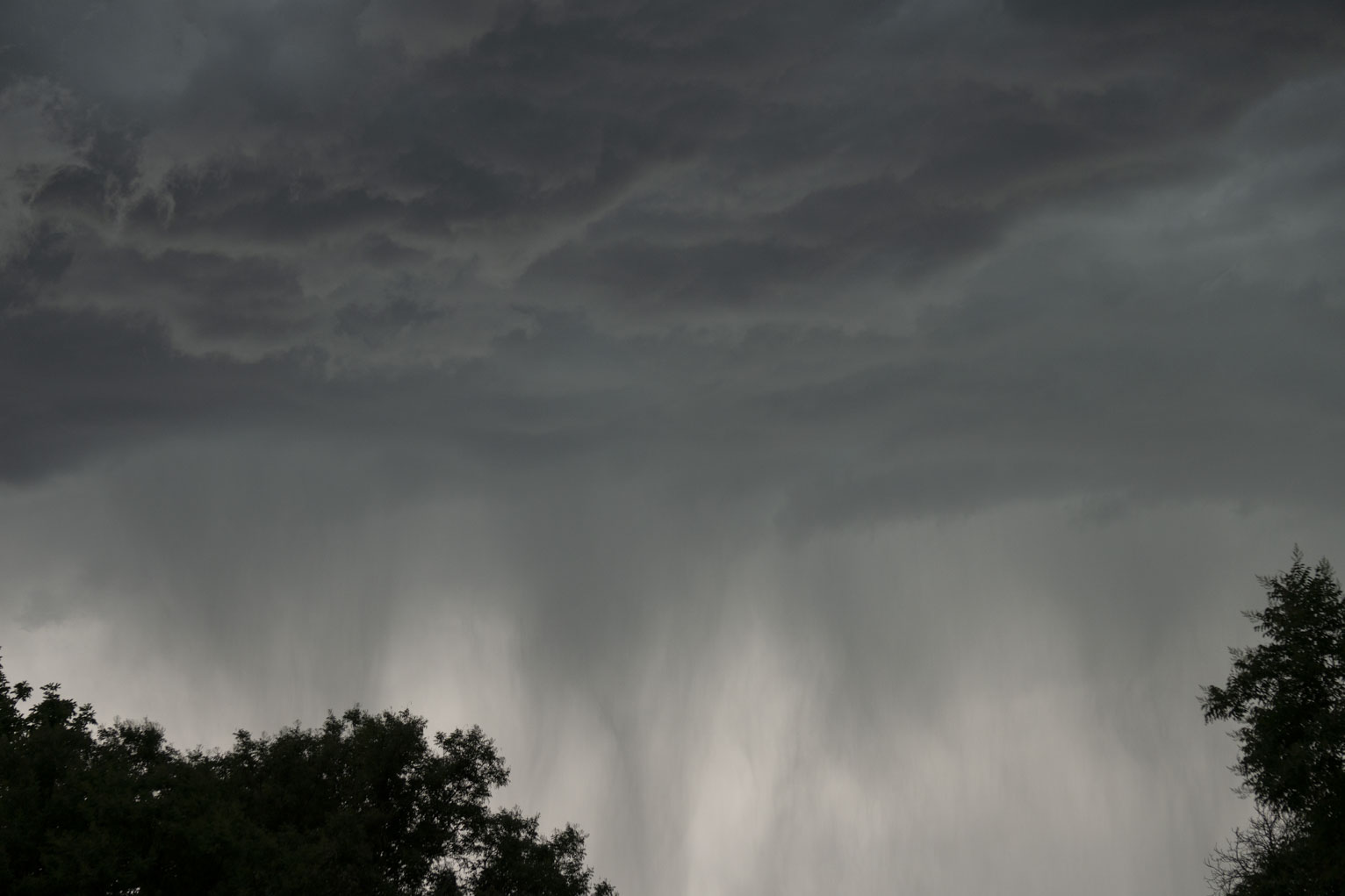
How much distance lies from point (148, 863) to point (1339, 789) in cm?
4564

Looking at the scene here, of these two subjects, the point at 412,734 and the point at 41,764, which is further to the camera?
the point at 412,734

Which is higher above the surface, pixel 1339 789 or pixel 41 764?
pixel 41 764

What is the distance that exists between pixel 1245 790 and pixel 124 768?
47.6 metres

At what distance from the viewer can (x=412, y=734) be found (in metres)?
63.5

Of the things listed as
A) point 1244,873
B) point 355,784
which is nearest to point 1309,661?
point 1244,873

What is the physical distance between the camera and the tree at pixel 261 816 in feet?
132

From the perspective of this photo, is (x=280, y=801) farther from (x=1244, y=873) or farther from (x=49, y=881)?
(x=1244, y=873)

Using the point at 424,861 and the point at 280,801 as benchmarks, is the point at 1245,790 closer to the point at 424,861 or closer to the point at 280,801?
the point at 424,861

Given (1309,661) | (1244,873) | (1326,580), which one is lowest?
(1244,873)

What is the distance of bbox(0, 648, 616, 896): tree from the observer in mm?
40250

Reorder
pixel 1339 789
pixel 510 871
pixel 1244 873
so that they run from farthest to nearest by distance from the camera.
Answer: pixel 510 871, pixel 1244 873, pixel 1339 789

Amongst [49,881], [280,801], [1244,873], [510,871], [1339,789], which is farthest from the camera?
[510,871]

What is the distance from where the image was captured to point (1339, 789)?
4247 centimetres

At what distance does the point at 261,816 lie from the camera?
58.0m
